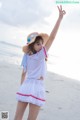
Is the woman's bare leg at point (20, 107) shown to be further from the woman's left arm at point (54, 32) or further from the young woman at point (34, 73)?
the woman's left arm at point (54, 32)

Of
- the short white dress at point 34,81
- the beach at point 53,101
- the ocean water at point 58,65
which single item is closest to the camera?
the short white dress at point 34,81

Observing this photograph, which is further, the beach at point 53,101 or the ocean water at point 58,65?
the ocean water at point 58,65

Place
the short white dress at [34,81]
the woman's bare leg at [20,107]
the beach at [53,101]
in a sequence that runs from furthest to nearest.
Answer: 1. the beach at [53,101]
2. the woman's bare leg at [20,107]
3. the short white dress at [34,81]

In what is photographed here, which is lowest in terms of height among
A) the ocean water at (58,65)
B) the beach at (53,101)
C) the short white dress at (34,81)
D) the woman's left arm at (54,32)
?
the ocean water at (58,65)

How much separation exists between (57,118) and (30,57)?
266cm

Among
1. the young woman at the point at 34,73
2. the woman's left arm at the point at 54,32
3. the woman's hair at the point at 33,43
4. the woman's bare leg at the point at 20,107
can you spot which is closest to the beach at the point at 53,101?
the woman's bare leg at the point at 20,107

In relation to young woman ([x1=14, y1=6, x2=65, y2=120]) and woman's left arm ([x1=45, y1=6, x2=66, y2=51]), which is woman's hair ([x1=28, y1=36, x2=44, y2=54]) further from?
woman's left arm ([x1=45, y1=6, x2=66, y2=51])

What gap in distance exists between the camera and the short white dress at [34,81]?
11.9ft

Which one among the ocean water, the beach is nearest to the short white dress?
the beach

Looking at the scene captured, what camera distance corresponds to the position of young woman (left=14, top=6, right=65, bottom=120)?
3.65m

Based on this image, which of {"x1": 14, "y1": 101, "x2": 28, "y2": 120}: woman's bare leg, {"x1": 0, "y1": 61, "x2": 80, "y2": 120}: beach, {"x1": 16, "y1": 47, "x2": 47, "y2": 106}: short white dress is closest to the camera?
{"x1": 16, "y1": 47, "x2": 47, "y2": 106}: short white dress

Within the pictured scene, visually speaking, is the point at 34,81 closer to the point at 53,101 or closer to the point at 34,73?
the point at 34,73

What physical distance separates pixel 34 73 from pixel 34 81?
0.37 feet

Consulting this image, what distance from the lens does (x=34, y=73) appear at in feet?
12.3
